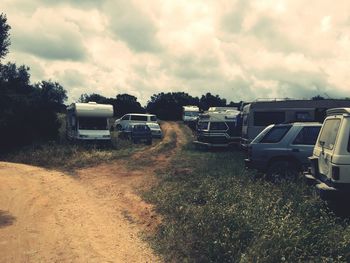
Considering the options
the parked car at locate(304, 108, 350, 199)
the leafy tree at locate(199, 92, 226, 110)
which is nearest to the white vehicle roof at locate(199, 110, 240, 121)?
the parked car at locate(304, 108, 350, 199)

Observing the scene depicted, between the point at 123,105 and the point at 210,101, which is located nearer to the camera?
the point at 123,105

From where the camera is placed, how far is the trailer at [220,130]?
22.5 metres

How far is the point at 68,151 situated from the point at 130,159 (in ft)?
11.2

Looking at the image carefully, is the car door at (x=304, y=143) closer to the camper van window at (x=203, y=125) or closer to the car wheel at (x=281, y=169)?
the car wheel at (x=281, y=169)

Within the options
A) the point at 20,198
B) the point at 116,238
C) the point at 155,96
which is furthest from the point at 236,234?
the point at 155,96

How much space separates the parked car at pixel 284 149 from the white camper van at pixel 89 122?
543 inches

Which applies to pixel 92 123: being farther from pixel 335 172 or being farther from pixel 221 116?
pixel 335 172

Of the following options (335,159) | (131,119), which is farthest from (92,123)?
(335,159)

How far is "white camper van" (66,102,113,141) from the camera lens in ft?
74.4

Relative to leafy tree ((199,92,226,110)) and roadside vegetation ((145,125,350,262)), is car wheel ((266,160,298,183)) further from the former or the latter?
leafy tree ((199,92,226,110))

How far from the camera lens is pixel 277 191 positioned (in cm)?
868

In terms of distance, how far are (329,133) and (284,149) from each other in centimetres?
302

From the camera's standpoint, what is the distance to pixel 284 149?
34.8 feet

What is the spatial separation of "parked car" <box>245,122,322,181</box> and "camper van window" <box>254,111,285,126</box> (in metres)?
7.84
